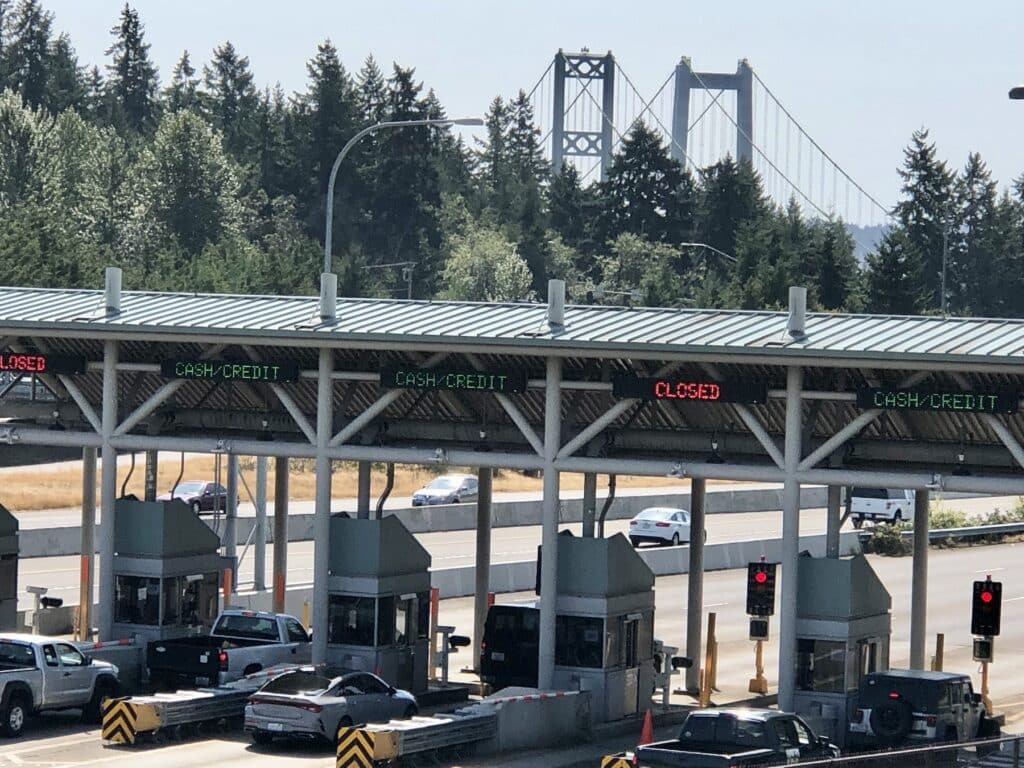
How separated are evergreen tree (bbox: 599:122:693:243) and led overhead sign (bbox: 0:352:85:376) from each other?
112 meters

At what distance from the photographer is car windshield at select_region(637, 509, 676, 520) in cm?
6291

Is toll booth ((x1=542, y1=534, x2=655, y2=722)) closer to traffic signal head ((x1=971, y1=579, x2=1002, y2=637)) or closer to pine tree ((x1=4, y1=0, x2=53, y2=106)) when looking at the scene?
traffic signal head ((x1=971, y1=579, x2=1002, y2=637))

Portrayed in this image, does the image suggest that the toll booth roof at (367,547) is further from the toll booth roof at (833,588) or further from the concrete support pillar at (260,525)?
the concrete support pillar at (260,525)

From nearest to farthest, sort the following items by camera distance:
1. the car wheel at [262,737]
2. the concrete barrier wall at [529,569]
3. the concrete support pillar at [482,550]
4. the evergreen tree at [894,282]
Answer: the car wheel at [262,737] → the concrete support pillar at [482,550] → the concrete barrier wall at [529,569] → the evergreen tree at [894,282]

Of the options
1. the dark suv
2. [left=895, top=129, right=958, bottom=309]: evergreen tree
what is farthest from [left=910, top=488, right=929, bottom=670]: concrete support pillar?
[left=895, top=129, right=958, bottom=309]: evergreen tree

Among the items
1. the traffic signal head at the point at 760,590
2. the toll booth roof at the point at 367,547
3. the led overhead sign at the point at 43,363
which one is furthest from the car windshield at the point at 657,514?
the led overhead sign at the point at 43,363

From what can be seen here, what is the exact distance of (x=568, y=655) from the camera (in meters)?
31.2

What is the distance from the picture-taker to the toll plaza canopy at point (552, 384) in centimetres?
Result: 2838

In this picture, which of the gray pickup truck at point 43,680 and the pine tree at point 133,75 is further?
the pine tree at point 133,75

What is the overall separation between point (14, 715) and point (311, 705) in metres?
4.28

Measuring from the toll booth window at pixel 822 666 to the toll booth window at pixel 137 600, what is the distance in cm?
1089

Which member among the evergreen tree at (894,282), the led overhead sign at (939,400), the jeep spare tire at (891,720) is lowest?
the jeep spare tire at (891,720)

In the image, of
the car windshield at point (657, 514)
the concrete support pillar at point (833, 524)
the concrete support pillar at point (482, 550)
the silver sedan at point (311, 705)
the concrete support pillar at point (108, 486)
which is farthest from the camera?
the car windshield at point (657, 514)

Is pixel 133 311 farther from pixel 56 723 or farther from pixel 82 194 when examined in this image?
pixel 82 194
